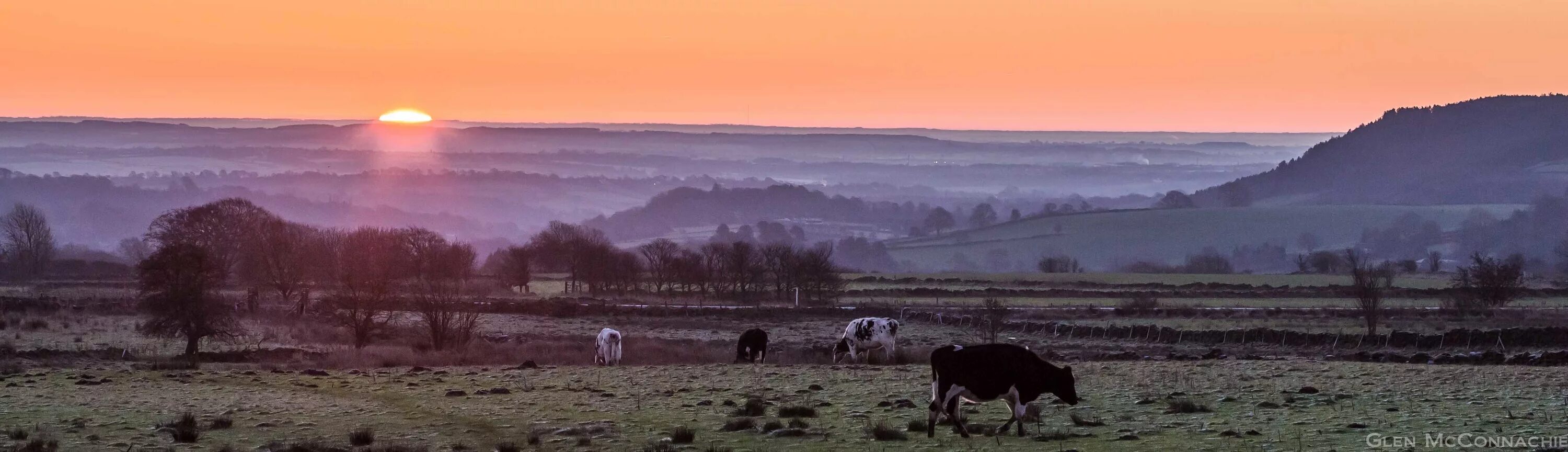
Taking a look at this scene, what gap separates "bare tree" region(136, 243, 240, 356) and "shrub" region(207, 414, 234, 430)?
19175mm

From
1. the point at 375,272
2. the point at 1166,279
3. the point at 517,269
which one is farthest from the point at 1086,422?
the point at 1166,279

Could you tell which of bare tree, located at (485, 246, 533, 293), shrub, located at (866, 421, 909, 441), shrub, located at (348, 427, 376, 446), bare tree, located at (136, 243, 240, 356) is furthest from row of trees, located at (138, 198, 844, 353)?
shrub, located at (866, 421, 909, 441)

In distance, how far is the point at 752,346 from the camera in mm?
36531

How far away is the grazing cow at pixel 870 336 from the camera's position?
3706cm

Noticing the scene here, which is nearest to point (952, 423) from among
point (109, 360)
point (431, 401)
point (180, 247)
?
point (431, 401)

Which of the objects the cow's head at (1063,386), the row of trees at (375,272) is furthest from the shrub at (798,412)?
the row of trees at (375,272)

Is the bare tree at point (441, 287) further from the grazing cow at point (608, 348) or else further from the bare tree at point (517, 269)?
the grazing cow at point (608, 348)

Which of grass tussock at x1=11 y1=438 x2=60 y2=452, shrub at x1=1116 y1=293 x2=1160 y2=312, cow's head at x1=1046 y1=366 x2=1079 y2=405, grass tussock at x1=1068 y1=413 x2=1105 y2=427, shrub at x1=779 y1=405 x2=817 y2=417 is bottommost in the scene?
grass tussock at x1=11 y1=438 x2=60 y2=452

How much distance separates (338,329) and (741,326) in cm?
1495

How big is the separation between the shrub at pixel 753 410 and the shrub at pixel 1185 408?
555 cm

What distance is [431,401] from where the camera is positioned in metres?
23.5

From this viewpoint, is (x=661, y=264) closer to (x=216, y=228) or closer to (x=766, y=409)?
(x=216, y=228)

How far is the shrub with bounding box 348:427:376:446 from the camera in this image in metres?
17.8

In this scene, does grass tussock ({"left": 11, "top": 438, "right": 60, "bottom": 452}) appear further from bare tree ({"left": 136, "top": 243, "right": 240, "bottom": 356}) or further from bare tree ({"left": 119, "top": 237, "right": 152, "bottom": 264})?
bare tree ({"left": 119, "top": 237, "right": 152, "bottom": 264})
